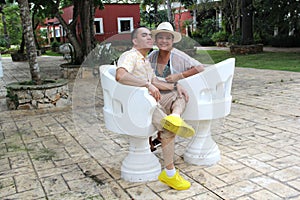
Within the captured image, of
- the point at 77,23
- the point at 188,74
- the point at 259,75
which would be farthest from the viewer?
the point at 77,23

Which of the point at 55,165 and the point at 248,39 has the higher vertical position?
the point at 248,39

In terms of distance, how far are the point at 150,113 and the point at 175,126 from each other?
0.74 feet

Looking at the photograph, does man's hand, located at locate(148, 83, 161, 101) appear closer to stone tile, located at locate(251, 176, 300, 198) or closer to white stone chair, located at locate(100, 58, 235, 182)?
white stone chair, located at locate(100, 58, 235, 182)

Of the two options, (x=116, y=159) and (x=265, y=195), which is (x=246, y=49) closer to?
(x=116, y=159)

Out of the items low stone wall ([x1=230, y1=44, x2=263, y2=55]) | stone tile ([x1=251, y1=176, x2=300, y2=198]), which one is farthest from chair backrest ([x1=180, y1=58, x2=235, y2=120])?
low stone wall ([x1=230, y1=44, x2=263, y2=55])

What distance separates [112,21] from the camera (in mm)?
11586

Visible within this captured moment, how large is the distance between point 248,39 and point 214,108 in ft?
43.7

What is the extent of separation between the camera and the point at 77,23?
1151 centimetres

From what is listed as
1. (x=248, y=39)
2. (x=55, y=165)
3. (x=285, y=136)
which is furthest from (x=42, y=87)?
(x=248, y=39)

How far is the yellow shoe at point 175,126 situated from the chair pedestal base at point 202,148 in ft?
1.85

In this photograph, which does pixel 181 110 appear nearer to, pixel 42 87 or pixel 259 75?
pixel 42 87

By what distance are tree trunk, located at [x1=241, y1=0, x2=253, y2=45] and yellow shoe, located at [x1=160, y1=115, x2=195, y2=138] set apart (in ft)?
43.9

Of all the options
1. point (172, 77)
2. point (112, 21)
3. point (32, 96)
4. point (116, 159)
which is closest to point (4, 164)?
point (116, 159)

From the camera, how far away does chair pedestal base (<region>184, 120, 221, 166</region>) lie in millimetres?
3188
